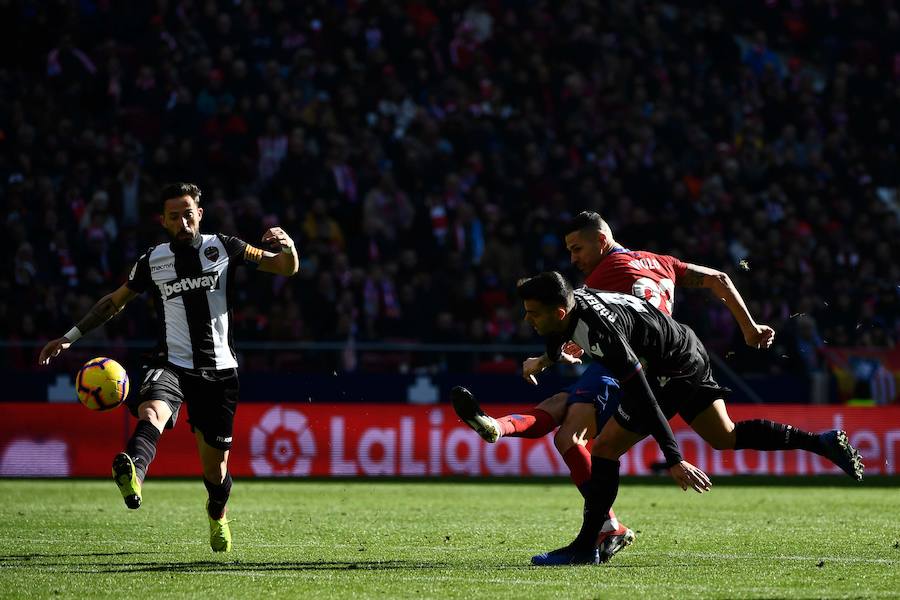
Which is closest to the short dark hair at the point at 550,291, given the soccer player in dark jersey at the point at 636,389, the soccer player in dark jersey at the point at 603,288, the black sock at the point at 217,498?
the soccer player in dark jersey at the point at 636,389

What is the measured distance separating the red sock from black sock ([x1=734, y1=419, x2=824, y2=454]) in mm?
1132

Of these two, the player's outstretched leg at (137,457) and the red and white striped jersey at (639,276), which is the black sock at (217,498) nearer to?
the player's outstretched leg at (137,457)

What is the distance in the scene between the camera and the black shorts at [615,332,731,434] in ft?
25.5

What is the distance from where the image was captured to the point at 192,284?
8414 millimetres

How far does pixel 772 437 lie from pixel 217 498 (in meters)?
3.39

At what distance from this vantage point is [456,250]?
20531 millimetres

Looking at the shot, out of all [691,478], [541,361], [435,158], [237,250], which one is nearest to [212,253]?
[237,250]

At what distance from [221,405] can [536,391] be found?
393 inches

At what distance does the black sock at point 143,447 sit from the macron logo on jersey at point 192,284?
0.93m

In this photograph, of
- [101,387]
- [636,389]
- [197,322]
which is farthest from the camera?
[101,387]

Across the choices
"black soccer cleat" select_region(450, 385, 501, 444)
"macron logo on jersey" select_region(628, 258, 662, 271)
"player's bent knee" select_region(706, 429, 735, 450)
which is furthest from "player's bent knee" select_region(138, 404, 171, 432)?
"player's bent knee" select_region(706, 429, 735, 450)

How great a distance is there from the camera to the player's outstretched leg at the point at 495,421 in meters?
7.05

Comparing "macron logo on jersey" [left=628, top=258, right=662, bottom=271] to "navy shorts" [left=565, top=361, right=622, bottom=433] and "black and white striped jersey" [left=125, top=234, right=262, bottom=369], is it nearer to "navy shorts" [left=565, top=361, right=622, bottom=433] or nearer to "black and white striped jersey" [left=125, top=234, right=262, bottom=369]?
"navy shorts" [left=565, top=361, right=622, bottom=433]

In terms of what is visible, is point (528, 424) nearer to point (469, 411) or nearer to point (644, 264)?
point (469, 411)
